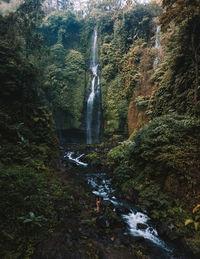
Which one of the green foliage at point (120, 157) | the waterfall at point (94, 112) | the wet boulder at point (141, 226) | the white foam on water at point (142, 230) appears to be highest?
the waterfall at point (94, 112)

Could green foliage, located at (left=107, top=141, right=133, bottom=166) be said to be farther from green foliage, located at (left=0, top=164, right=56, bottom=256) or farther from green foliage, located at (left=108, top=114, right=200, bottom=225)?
green foliage, located at (left=0, top=164, right=56, bottom=256)

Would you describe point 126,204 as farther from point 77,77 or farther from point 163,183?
point 77,77

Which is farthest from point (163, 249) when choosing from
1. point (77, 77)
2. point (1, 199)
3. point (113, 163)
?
point (77, 77)

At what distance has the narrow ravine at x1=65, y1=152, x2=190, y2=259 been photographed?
13.8 ft

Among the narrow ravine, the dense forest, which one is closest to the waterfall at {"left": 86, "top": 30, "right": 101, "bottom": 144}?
the dense forest

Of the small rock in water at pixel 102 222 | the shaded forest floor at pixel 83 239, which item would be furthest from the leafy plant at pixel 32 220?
the small rock in water at pixel 102 222

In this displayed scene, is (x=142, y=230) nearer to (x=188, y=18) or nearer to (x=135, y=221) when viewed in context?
(x=135, y=221)

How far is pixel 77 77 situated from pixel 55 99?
643cm

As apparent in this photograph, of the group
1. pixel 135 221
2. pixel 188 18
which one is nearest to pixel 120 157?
pixel 135 221

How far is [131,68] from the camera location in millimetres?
19750

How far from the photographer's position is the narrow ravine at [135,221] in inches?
165

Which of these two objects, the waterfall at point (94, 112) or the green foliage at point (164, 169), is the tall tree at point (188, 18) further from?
the waterfall at point (94, 112)

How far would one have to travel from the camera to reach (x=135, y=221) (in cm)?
540

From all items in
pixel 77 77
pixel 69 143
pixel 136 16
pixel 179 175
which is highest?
pixel 136 16
